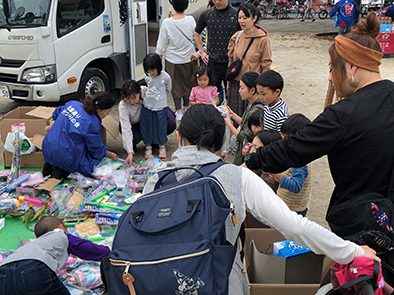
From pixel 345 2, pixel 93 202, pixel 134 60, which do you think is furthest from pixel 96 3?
pixel 345 2

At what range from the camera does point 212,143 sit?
1.62 m

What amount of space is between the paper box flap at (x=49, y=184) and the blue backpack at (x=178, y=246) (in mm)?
2549

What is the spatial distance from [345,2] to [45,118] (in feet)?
31.8

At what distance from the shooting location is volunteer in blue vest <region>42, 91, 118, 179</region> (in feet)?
12.5

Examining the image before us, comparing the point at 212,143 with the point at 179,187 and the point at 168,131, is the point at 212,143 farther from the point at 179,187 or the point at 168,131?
the point at 168,131

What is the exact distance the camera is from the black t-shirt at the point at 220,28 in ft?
16.2

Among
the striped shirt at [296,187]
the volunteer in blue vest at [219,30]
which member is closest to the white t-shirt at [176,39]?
the volunteer in blue vest at [219,30]

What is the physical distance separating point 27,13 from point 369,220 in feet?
19.1

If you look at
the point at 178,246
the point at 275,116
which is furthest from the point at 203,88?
the point at 178,246

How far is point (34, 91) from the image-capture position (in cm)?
555

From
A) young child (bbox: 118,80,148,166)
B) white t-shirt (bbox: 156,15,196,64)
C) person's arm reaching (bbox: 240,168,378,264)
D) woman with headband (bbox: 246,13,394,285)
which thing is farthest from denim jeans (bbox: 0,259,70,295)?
white t-shirt (bbox: 156,15,196,64)

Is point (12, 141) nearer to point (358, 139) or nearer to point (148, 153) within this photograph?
point (148, 153)

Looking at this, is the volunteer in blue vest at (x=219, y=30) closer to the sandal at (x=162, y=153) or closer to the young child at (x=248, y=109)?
the sandal at (x=162, y=153)

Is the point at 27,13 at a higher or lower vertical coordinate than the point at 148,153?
higher
